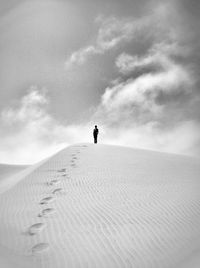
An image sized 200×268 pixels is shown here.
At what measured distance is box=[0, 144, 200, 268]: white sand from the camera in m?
3.97

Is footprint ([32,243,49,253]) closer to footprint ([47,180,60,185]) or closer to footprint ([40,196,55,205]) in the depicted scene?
footprint ([40,196,55,205])

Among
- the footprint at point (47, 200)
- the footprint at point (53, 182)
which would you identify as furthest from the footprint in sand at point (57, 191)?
the footprint at point (53, 182)

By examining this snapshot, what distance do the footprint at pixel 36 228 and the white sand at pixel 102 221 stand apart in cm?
2

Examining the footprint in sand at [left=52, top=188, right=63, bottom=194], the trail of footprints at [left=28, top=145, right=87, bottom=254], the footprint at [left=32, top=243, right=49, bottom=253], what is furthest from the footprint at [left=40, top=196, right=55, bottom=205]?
the footprint at [left=32, top=243, right=49, bottom=253]

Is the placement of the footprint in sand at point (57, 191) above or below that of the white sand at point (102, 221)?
above

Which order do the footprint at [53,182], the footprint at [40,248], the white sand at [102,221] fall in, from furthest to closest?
the footprint at [53,182], the footprint at [40,248], the white sand at [102,221]

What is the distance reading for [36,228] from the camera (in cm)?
499

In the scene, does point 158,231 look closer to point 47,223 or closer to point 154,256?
point 154,256

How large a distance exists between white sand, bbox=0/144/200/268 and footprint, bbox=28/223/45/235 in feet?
0.06

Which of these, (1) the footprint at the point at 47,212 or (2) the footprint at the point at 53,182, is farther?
(2) the footprint at the point at 53,182

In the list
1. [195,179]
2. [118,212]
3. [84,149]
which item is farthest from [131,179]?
[84,149]

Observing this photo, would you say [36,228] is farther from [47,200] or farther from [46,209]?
[47,200]

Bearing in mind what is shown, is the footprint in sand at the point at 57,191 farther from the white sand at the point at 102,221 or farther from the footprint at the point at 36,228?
the footprint at the point at 36,228

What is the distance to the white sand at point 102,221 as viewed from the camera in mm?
3967
